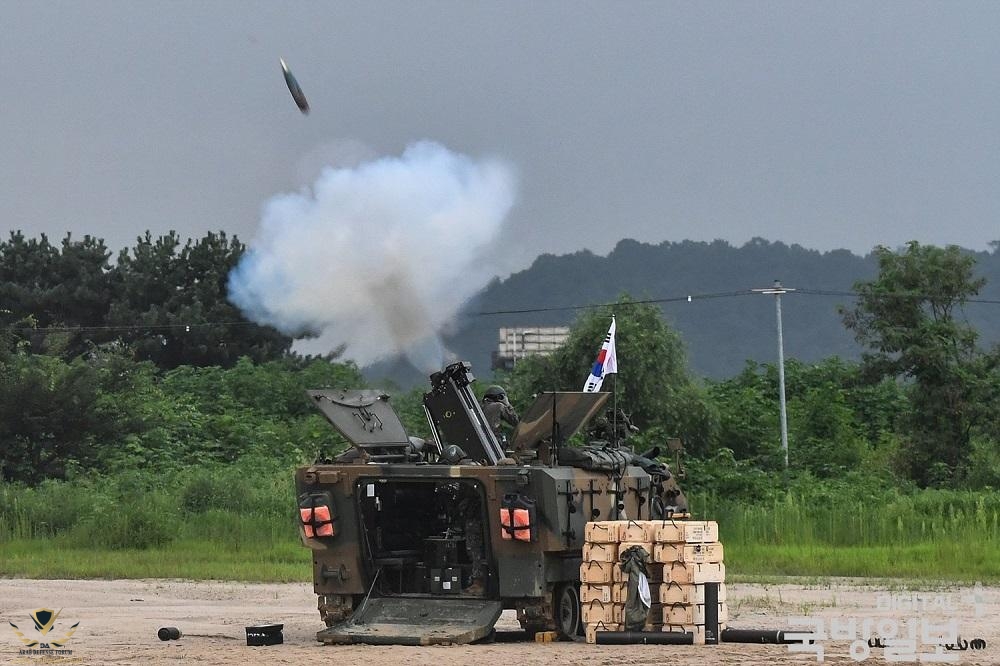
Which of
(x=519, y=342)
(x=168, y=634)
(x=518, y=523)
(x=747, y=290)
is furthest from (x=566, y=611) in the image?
(x=747, y=290)

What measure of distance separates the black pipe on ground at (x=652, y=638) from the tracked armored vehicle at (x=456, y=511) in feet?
2.91

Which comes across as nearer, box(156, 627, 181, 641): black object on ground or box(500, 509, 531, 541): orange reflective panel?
box(500, 509, 531, 541): orange reflective panel

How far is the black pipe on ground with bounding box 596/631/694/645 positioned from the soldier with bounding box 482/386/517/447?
2.94 meters

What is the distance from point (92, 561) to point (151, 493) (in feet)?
16.8

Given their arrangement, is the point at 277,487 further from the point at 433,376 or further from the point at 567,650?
the point at 567,650

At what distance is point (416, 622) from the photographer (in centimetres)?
1575

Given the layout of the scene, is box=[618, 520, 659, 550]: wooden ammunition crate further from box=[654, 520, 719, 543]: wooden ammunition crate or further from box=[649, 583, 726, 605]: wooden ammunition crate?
box=[649, 583, 726, 605]: wooden ammunition crate

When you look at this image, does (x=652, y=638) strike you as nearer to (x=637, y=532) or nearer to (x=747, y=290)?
(x=637, y=532)

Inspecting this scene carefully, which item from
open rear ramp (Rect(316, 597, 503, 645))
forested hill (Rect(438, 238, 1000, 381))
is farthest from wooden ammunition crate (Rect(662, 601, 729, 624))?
forested hill (Rect(438, 238, 1000, 381))

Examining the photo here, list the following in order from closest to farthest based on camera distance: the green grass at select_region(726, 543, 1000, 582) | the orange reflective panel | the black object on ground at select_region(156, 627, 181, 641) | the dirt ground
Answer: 1. the dirt ground
2. the orange reflective panel
3. the black object on ground at select_region(156, 627, 181, 641)
4. the green grass at select_region(726, 543, 1000, 582)

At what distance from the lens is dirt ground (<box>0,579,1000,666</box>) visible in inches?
549

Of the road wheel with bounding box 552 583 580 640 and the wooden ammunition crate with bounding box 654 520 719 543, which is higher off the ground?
the wooden ammunition crate with bounding box 654 520 719 543

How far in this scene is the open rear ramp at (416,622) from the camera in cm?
1521

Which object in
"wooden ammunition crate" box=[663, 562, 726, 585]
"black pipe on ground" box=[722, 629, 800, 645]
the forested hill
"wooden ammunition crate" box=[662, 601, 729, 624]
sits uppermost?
the forested hill
